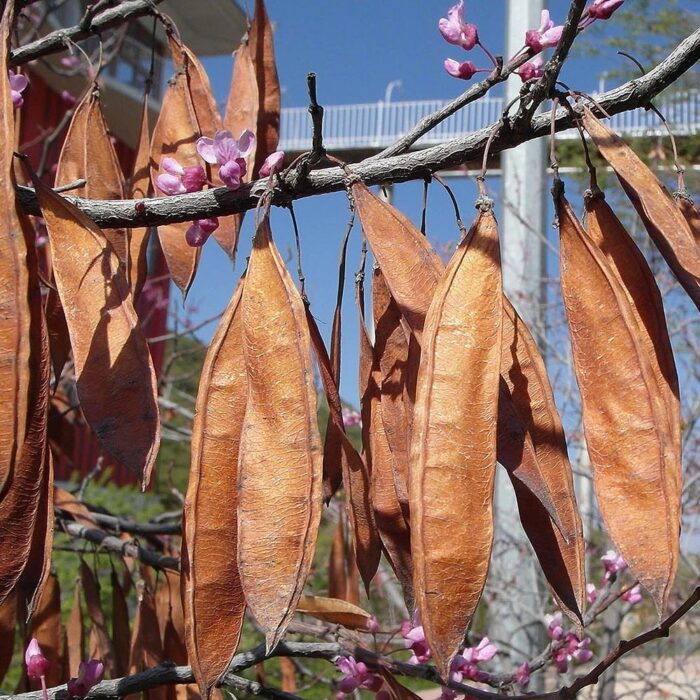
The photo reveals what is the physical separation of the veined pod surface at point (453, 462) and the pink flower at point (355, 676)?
0.87m

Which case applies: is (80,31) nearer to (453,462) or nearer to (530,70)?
(530,70)

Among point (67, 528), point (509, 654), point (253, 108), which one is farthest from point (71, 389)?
point (253, 108)

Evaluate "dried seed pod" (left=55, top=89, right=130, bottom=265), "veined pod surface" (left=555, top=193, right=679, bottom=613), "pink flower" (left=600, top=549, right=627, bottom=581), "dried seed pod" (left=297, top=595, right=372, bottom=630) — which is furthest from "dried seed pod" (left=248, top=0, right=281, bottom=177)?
"pink flower" (left=600, top=549, right=627, bottom=581)

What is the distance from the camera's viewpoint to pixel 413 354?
3.12 feet

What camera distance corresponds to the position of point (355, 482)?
1029mm

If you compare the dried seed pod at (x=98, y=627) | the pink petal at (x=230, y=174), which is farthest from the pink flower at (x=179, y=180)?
the dried seed pod at (x=98, y=627)

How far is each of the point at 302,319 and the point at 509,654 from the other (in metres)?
3.67

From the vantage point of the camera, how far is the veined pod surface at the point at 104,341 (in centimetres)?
93

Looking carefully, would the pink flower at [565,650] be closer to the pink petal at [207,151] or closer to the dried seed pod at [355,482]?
the dried seed pod at [355,482]

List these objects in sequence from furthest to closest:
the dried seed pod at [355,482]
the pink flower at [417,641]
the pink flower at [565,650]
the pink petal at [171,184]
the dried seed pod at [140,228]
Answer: the pink flower at [565,650]
the pink flower at [417,641]
the dried seed pod at [140,228]
the pink petal at [171,184]
the dried seed pod at [355,482]

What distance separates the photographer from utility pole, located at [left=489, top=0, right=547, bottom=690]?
4.36 m

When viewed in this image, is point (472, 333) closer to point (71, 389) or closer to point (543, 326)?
point (71, 389)

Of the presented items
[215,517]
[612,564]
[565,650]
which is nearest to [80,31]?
[215,517]

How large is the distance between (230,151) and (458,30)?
39 cm
